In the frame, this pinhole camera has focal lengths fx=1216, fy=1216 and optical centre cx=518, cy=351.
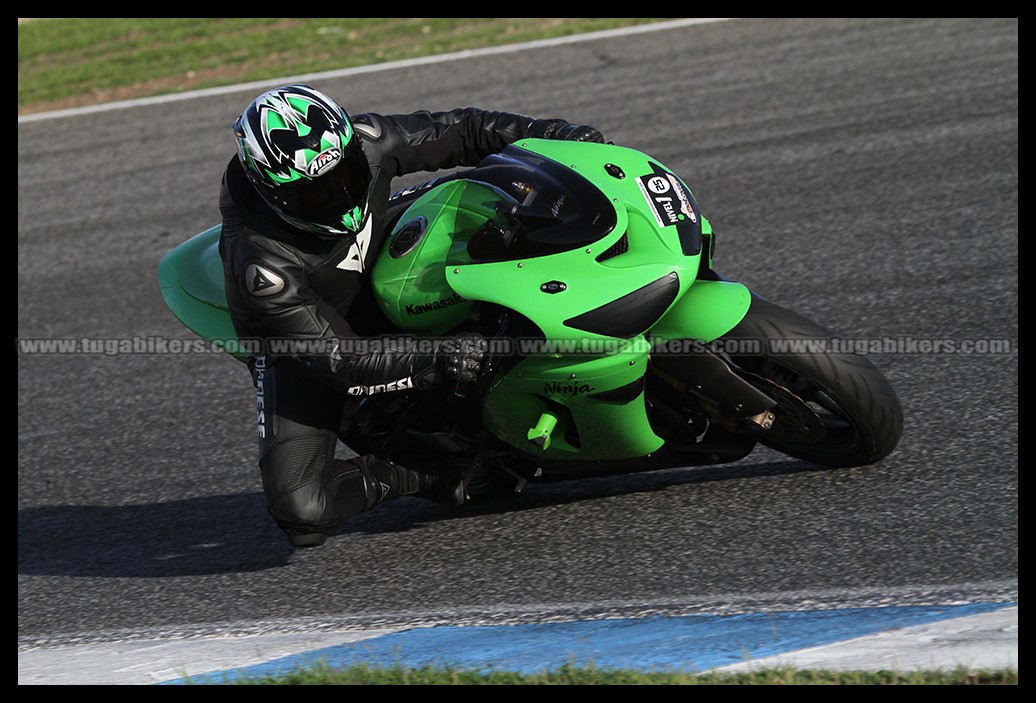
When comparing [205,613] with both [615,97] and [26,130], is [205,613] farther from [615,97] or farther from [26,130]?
[26,130]

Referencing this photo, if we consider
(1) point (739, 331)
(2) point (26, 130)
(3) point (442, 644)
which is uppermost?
(1) point (739, 331)

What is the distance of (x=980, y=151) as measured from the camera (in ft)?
24.0

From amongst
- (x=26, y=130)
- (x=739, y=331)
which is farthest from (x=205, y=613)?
(x=26, y=130)

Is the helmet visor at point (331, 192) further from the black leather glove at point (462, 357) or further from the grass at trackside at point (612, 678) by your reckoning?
the grass at trackside at point (612, 678)

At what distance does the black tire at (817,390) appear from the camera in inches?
151

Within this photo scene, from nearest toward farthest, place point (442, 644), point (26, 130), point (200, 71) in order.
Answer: point (442, 644), point (26, 130), point (200, 71)

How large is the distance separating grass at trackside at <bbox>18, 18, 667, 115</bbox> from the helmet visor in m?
7.48

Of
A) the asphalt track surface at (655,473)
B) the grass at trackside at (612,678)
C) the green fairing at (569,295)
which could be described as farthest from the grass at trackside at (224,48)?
the grass at trackside at (612,678)

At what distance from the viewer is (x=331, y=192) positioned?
12.9 ft

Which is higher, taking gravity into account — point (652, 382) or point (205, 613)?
point (652, 382)

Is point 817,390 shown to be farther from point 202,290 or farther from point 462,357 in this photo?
point 202,290

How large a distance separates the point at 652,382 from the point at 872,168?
392 centimetres

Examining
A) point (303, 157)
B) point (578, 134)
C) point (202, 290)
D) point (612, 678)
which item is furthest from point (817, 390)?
point (202, 290)

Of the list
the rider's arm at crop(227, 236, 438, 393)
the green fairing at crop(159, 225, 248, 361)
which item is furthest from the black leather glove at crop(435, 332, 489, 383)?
the green fairing at crop(159, 225, 248, 361)
